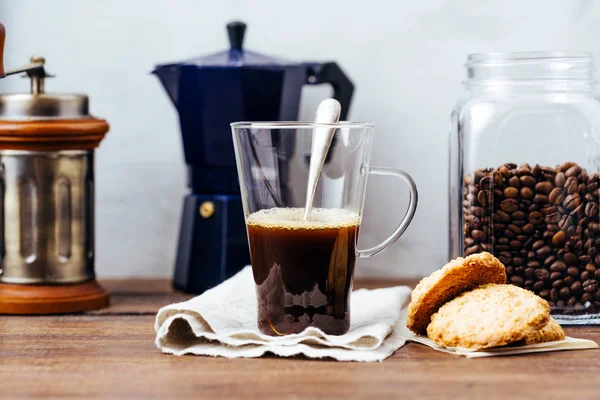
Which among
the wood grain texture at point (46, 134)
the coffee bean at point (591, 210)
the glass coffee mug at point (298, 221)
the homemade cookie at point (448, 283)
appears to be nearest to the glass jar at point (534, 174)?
the coffee bean at point (591, 210)

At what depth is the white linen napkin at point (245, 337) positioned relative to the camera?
879mm

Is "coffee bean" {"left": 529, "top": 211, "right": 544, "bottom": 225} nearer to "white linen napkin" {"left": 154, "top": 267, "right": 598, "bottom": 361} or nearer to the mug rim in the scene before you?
"white linen napkin" {"left": 154, "top": 267, "right": 598, "bottom": 361}

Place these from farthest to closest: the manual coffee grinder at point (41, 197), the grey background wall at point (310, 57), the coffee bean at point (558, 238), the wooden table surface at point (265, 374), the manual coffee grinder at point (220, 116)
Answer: the grey background wall at point (310, 57) < the manual coffee grinder at point (220, 116) < the manual coffee grinder at point (41, 197) < the coffee bean at point (558, 238) < the wooden table surface at point (265, 374)

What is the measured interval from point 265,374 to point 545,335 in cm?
32

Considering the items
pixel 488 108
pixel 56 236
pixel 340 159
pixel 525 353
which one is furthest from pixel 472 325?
pixel 56 236

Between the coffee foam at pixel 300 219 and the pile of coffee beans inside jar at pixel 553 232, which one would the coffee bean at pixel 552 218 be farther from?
the coffee foam at pixel 300 219

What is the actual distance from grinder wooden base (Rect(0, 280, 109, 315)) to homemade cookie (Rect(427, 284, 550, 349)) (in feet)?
1.68

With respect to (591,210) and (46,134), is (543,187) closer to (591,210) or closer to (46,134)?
(591,210)

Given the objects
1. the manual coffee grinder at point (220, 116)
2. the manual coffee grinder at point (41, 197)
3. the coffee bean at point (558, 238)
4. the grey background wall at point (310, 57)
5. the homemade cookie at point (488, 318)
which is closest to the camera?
the homemade cookie at point (488, 318)

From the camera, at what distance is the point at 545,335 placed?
2.99 ft

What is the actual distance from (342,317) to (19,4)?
0.90 metres

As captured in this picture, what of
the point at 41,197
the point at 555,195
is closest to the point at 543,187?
the point at 555,195

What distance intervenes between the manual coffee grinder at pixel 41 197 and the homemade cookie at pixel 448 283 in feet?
1.61

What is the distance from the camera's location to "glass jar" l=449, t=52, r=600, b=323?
3.42 feet
